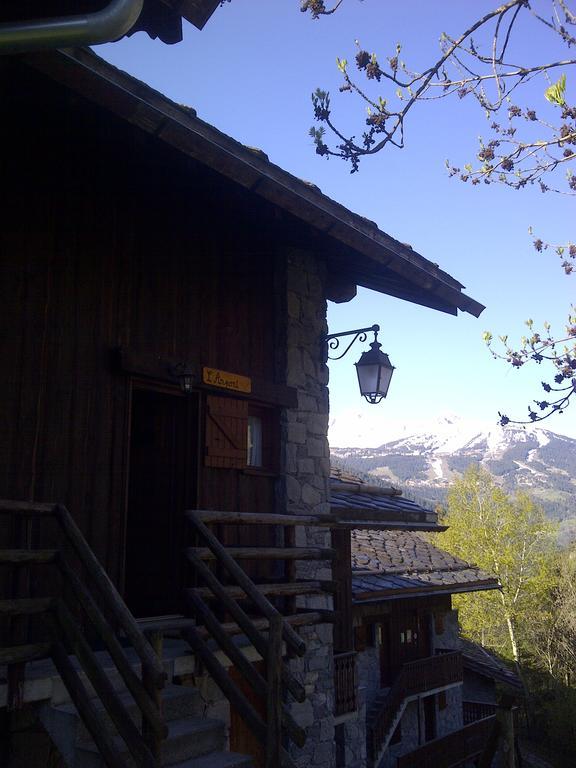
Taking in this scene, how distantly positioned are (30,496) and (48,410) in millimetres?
578

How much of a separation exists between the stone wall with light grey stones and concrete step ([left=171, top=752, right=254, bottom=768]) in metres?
2.38

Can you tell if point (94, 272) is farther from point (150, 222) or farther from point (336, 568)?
point (336, 568)

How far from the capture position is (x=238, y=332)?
253 inches

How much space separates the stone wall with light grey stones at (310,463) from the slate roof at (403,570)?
406 centimetres

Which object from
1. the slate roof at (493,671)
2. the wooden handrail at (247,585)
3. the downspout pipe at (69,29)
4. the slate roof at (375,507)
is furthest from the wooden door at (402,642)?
the downspout pipe at (69,29)

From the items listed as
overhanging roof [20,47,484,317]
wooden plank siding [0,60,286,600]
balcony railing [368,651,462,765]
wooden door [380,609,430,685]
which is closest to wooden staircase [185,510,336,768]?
wooden plank siding [0,60,286,600]

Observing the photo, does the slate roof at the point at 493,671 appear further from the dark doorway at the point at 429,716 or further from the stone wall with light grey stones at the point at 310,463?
the stone wall with light grey stones at the point at 310,463

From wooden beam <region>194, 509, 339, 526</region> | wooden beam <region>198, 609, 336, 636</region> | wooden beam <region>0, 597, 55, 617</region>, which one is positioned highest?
wooden beam <region>194, 509, 339, 526</region>

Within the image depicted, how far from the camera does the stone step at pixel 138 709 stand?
3707 mm

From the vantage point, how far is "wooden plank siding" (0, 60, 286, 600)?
181 inches

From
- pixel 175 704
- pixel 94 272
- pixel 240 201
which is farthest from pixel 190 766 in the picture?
pixel 240 201

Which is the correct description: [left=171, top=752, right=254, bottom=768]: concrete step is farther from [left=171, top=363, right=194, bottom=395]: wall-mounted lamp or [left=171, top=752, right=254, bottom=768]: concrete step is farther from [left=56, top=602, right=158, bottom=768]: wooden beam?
[left=171, top=363, right=194, bottom=395]: wall-mounted lamp

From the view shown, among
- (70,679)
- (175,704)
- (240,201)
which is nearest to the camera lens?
(70,679)

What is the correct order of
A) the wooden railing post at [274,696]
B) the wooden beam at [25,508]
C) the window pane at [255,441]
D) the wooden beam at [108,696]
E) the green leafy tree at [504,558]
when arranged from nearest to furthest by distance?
the wooden beam at [108,696]
the wooden beam at [25,508]
the wooden railing post at [274,696]
the window pane at [255,441]
the green leafy tree at [504,558]
